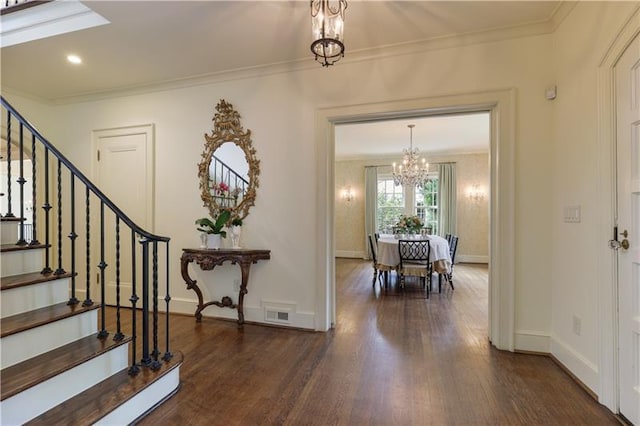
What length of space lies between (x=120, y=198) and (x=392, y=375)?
3.93 metres

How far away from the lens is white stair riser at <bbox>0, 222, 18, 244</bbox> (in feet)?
7.31

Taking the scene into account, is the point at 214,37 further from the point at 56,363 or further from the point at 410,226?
the point at 410,226

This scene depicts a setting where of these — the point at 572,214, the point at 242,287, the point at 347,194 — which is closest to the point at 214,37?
the point at 242,287

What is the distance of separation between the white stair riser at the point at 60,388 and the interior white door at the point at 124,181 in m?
2.22

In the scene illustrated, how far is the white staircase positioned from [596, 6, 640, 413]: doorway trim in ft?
9.28

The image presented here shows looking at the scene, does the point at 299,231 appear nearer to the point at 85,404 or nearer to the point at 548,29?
the point at 85,404

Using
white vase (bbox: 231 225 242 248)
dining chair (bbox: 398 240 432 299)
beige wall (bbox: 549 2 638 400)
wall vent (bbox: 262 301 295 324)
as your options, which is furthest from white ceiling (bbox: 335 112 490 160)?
wall vent (bbox: 262 301 295 324)

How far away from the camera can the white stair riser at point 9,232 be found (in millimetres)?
2229

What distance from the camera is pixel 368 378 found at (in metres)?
2.25

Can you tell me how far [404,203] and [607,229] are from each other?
253 inches

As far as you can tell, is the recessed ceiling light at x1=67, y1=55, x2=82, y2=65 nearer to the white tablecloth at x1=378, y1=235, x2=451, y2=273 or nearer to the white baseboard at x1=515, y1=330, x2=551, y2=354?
the white tablecloth at x1=378, y1=235, x2=451, y2=273

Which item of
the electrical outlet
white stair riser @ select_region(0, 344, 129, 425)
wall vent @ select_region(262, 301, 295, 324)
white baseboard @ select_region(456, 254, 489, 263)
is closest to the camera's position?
white stair riser @ select_region(0, 344, 129, 425)

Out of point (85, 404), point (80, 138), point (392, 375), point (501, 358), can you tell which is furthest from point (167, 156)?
point (501, 358)

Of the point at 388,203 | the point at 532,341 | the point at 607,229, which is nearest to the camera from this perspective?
the point at 607,229
